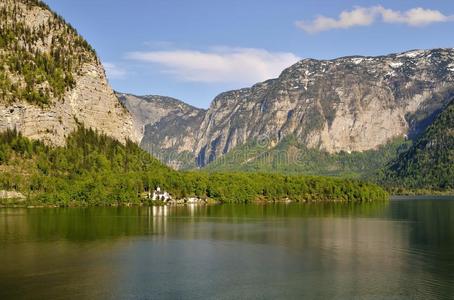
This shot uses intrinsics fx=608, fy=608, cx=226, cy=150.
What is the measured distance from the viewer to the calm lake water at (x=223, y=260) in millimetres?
70062

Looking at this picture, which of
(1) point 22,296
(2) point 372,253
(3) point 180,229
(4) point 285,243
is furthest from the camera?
(3) point 180,229

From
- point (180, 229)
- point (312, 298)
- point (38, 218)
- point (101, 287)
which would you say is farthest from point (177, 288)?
point (38, 218)

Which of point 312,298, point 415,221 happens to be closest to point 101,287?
point 312,298

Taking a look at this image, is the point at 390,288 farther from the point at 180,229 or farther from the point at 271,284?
the point at 180,229

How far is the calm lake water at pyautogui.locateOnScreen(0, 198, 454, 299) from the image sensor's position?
70.1 metres

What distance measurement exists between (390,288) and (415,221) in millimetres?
90714

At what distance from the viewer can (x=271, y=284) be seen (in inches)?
2894

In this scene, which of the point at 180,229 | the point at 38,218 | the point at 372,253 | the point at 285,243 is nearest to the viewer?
the point at 372,253

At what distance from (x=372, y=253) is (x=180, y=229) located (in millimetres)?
50790

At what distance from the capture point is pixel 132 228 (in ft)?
444

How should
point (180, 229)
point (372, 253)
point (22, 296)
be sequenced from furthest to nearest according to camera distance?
1. point (180, 229)
2. point (372, 253)
3. point (22, 296)

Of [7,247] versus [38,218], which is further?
[38,218]

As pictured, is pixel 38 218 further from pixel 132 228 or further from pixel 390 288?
pixel 390 288

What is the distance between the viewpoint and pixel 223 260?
91.2 metres
